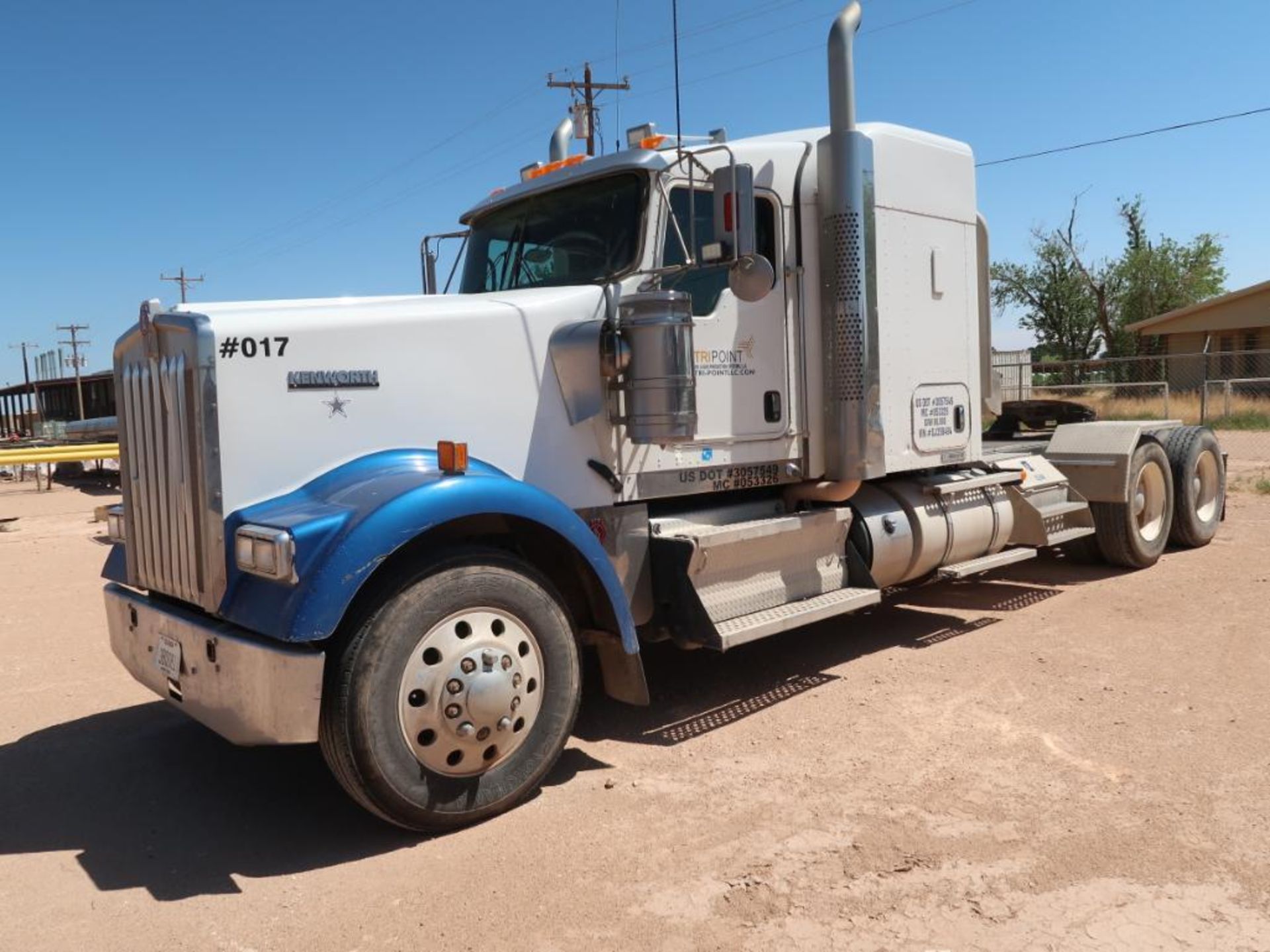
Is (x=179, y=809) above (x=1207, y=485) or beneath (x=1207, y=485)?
beneath

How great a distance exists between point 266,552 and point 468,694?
34.6 inches

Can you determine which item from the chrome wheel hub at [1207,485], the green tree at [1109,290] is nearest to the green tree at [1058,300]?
the green tree at [1109,290]

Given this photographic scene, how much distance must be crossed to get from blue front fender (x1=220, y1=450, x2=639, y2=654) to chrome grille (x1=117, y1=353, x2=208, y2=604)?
0.84 ft

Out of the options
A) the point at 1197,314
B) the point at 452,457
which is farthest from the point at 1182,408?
the point at 452,457

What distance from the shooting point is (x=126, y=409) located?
430 cm

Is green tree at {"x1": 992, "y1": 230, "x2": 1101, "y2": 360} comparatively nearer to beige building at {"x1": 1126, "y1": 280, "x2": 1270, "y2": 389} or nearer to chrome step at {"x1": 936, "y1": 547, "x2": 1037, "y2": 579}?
beige building at {"x1": 1126, "y1": 280, "x2": 1270, "y2": 389}

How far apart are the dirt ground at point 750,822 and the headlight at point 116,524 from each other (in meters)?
1.05

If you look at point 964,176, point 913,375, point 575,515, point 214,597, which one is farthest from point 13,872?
point 964,176

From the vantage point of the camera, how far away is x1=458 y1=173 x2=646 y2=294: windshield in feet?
16.1

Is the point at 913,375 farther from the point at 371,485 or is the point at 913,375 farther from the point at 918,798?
the point at 371,485

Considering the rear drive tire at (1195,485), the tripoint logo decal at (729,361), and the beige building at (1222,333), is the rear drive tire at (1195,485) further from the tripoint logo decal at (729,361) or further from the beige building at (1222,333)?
the beige building at (1222,333)

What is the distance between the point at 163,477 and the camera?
3986 mm

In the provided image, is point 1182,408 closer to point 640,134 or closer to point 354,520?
point 640,134

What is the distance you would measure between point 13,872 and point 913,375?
5119 millimetres
